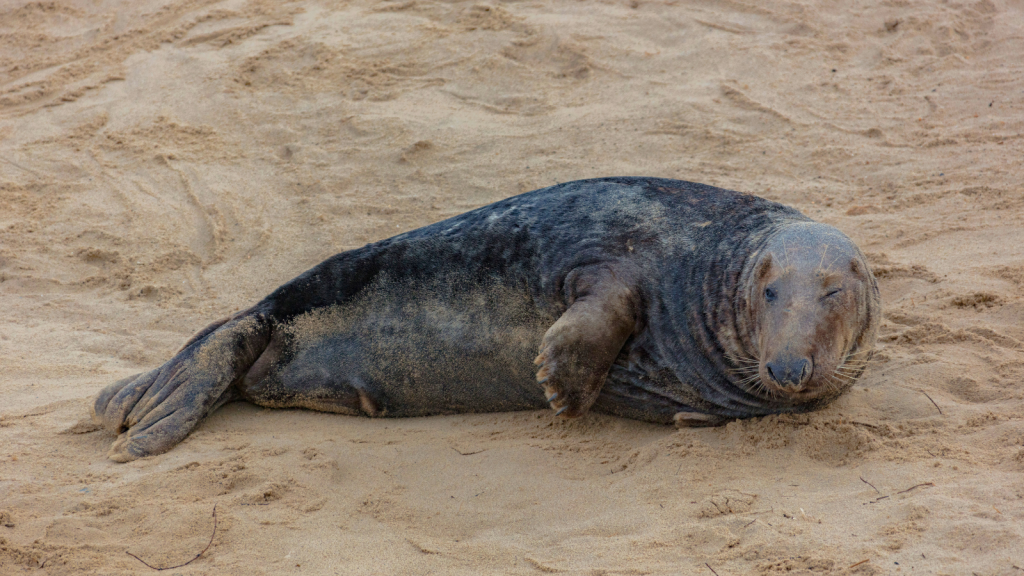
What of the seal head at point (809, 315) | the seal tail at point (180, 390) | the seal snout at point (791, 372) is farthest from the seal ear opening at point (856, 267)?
the seal tail at point (180, 390)

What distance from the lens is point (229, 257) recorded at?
6.12 meters

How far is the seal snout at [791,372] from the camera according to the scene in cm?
320

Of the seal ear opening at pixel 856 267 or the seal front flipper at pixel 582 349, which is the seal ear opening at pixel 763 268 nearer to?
the seal ear opening at pixel 856 267

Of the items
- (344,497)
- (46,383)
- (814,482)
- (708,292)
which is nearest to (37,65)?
(46,383)

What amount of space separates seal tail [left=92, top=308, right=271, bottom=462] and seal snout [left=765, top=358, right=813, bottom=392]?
2.71 meters

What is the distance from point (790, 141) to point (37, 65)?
725cm

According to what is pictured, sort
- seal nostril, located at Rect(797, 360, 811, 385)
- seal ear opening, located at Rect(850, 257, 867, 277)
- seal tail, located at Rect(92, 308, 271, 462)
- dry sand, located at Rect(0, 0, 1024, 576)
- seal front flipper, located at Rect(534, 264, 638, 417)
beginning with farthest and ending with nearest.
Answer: seal tail, located at Rect(92, 308, 271, 462) < seal front flipper, located at Rect(534, 264, 638, 417) < seal ear opening, located at Rect(850, 257, 867, 277) < seal nostril, located at Rect(797, 360, 811, 385) < dry sand, located at Rect(0, 0, 1024, 576)

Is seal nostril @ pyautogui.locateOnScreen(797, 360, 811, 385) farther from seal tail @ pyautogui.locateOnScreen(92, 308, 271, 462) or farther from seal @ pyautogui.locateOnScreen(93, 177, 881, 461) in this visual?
seal tail @ pyautogui.locateOnScreen(92, 308, 271, 462)

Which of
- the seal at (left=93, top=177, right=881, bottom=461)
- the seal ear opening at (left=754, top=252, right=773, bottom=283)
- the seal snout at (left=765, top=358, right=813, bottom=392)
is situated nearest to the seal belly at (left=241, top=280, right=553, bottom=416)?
the seal at (left=93, top=177, right=881, bottom=461)

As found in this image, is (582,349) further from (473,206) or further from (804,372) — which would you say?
(473,206)

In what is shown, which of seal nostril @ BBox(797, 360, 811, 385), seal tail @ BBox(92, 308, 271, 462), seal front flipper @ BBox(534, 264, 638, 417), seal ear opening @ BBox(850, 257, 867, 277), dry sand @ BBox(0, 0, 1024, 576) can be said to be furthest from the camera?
seal tail @ BBox(92, 308, 271, 462)

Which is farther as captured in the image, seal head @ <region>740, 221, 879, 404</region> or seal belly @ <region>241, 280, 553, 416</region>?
seal belly @ <region>241, 280, 553, 416</region>

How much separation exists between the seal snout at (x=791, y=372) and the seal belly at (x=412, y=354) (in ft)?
4.12

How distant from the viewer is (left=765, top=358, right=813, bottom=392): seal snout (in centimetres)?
320
